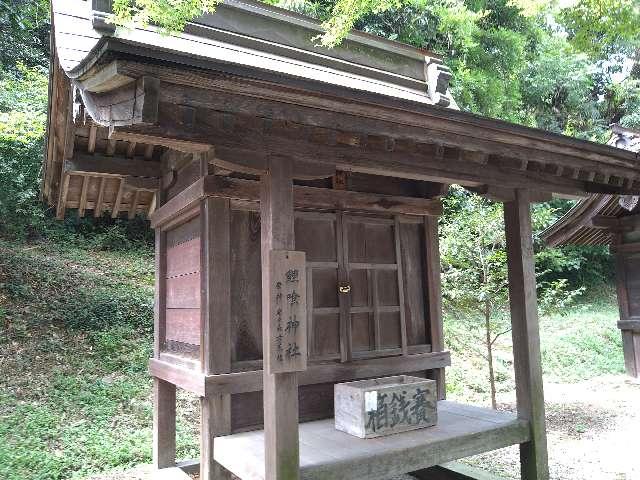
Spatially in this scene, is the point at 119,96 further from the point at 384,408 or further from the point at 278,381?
the point at 384,408

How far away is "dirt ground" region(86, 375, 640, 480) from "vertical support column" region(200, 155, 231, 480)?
1.72 metres

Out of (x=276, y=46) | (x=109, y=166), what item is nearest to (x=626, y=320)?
(x=276, y=46)

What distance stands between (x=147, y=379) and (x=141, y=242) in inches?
295

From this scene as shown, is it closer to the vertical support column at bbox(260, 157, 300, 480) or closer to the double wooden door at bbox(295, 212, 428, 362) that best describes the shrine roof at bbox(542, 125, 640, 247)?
the double wooden door at bbox(295, 212, 428, 362)

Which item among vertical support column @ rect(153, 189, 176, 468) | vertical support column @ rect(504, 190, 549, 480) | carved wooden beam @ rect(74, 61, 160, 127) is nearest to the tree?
vertical support column @ rect(504, 190, 549, 480)

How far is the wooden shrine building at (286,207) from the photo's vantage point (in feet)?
9.59

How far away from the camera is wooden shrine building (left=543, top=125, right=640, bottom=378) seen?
31.0 feet

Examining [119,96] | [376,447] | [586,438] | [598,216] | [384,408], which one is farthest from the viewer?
[598,216]

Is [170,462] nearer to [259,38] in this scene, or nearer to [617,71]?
[259,38]

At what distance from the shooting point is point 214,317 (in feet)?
13.3

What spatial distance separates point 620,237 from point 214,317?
919 centimetres

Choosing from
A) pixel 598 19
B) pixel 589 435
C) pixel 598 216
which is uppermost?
pixel 598 19

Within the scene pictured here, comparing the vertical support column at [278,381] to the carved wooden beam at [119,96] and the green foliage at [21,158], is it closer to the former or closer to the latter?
the carved wooden beam at [119,96]

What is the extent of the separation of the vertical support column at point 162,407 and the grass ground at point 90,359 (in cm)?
89
